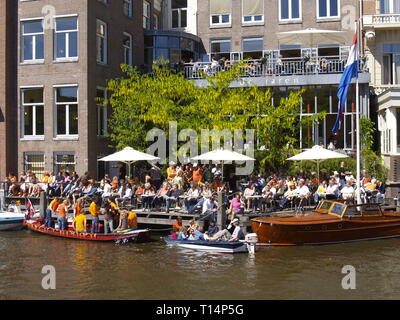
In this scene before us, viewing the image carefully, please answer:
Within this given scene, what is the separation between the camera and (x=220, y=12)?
39500 millimetres

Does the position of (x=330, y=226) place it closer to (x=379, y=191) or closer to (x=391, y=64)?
(x=379, y=191)

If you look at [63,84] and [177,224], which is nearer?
[177,224]

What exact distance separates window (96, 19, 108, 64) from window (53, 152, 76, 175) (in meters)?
5.70

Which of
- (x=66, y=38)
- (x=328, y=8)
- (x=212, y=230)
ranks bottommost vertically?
(x=212, y=230)

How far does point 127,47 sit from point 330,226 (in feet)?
65.3

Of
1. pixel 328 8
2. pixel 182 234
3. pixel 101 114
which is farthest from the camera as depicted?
A: pixel 328 8

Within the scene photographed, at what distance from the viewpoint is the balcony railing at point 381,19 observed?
35312 millimetres

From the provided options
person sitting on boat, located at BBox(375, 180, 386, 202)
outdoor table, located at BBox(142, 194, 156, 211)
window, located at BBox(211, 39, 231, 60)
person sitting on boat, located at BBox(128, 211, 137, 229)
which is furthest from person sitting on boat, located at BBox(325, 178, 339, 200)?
window, located at BBox(211, 39, 231, 60)

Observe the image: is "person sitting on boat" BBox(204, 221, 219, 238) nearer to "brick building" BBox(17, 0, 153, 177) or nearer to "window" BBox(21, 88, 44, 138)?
"brick building" BBox(17, 0, 153, 177)

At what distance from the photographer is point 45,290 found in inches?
598

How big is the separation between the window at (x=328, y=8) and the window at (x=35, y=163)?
20.3 m

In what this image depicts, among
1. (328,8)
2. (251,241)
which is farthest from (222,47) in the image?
(251,241)

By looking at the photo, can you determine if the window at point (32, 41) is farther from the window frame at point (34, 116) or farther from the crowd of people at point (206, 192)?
the crowd of people at point (206, 192)
